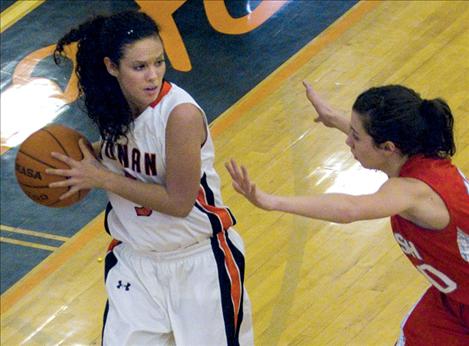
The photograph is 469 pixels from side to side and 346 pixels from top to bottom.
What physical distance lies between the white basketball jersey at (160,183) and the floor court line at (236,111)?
2.20m

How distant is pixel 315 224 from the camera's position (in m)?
7.05

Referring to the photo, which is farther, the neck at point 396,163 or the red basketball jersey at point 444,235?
the neck at point 396,163

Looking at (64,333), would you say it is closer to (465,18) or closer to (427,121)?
(427,121)

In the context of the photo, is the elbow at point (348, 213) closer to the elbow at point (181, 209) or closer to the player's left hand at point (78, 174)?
the elbow at point (181, 209)

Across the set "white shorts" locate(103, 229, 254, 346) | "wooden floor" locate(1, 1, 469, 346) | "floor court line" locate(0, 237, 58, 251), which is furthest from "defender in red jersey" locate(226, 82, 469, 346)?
"floor court line" locate(0, 237, 58, 251)

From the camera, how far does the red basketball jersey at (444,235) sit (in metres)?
4.29

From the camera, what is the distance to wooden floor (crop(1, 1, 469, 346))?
6.31 m

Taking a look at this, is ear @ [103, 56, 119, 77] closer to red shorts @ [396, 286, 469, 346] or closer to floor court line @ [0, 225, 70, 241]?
red shorts @ [396, 286, 469, 346]

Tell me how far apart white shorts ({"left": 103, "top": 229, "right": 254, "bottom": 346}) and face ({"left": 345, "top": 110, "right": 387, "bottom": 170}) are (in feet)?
2.82

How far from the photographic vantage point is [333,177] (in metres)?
7.34

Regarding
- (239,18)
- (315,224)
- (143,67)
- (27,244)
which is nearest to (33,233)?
(27,244)

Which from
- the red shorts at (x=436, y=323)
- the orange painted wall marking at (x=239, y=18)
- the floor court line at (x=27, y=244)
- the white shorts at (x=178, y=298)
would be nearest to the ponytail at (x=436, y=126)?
the red shorts at (x=436, y=323)

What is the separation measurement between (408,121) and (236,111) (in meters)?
4.02

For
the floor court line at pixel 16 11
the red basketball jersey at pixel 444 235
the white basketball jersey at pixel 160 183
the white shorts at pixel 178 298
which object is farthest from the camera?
the floor court line at pixel 16 11
